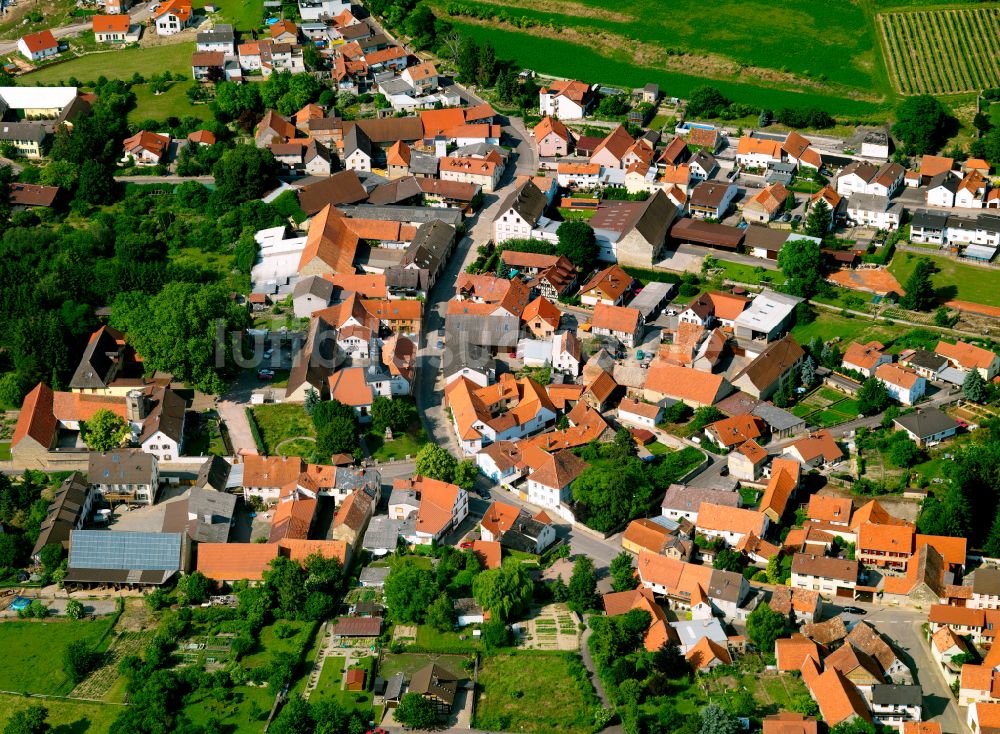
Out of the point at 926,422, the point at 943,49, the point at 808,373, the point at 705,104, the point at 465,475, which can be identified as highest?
the point at 943,49

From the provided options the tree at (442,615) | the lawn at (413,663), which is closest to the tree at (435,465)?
the tree at (442,615)

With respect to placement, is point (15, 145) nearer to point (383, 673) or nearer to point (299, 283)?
point (299, 283)

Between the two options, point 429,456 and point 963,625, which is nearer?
point 963,625

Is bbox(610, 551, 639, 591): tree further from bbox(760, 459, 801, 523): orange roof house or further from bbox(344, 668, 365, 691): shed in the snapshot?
bbox(344, 668, 365, 691): shed

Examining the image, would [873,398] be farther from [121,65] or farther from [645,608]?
[121,65]

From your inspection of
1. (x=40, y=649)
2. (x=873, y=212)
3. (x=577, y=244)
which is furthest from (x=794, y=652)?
(x=873, y=212)

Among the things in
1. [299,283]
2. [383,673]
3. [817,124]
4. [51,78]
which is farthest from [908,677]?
[51,78]

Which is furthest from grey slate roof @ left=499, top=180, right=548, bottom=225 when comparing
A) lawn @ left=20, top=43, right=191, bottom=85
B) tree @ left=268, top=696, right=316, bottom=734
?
tree @ left=268, top=696, right=316, bottom=734
